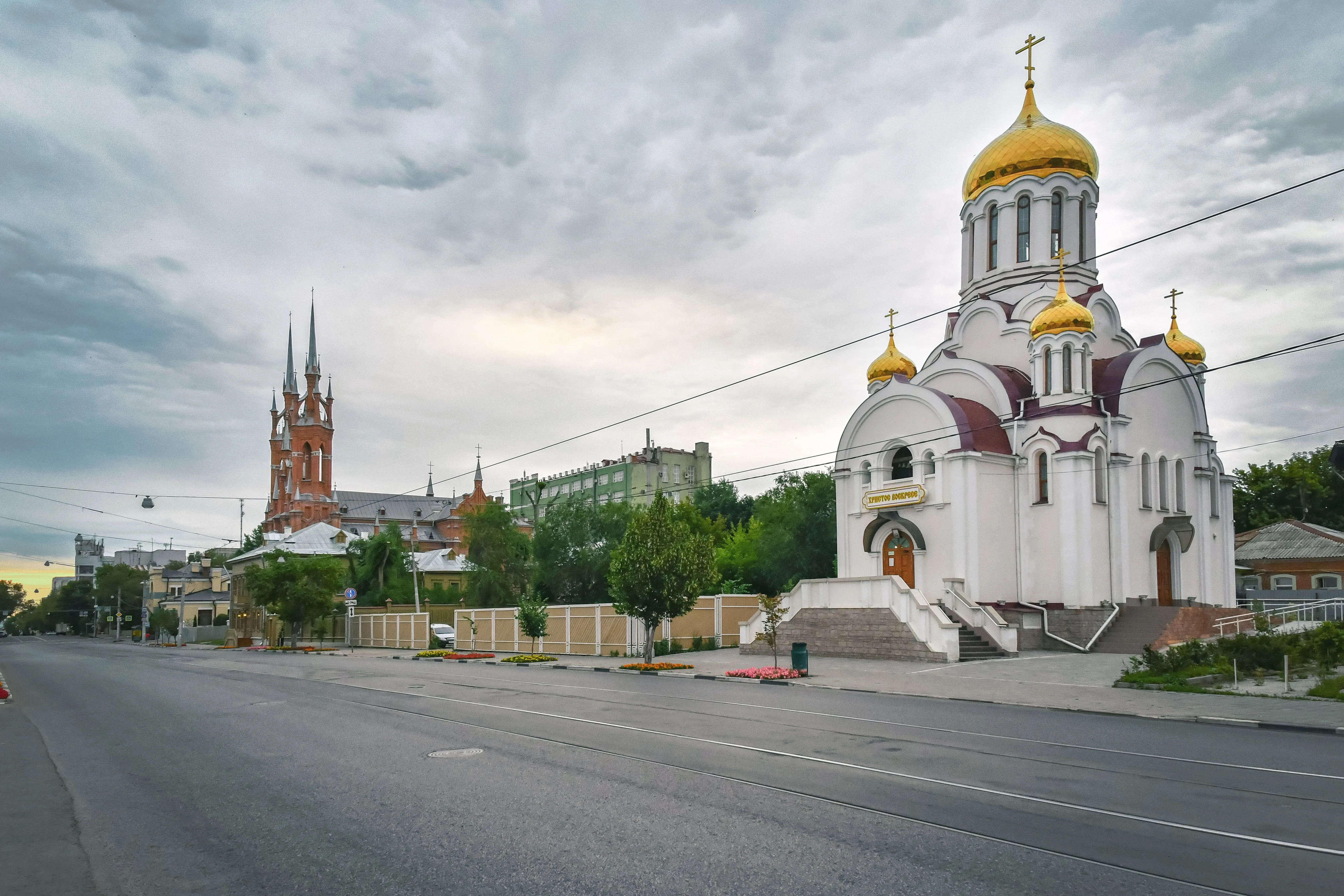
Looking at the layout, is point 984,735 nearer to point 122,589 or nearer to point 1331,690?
point 1331,690

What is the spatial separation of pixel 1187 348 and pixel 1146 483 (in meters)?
7.67

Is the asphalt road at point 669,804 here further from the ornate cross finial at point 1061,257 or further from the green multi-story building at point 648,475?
the green multi-story building at point 648,475

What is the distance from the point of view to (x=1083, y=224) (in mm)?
35000

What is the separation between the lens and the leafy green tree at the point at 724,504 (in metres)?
74.2

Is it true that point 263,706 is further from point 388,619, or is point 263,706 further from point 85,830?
point 388,619

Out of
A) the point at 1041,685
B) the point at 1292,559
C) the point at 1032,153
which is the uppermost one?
the point at 1032,153

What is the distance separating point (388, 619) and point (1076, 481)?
118ft

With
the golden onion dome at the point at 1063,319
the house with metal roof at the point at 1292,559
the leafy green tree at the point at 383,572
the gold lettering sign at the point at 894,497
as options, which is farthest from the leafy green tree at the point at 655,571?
the leafy green tree at the point at 383,572

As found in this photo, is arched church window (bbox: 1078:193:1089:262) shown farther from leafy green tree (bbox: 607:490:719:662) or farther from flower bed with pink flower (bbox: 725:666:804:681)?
flower bed with pink flower (bbox: 725:666:804:681)

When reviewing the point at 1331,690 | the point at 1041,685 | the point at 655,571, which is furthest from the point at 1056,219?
the point at 1331,690

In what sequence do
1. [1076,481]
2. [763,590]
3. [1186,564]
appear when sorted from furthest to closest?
[763,590], [1186,564], [1076,481]

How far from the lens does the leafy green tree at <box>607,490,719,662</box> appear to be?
1081 inches

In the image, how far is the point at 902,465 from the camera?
32.9 m

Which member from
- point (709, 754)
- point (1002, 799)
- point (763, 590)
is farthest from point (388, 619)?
point (1002, 799)
